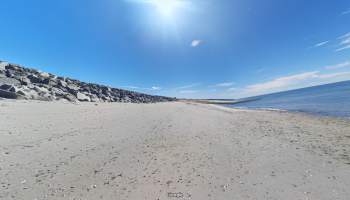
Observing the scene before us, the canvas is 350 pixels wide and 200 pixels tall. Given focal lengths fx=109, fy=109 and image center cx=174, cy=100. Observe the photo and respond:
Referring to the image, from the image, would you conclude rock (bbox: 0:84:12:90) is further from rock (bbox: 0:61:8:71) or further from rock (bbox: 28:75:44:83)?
rock (bbox: 0:61:8:71)

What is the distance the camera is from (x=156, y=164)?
186 inches

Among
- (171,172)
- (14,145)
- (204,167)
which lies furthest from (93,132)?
(204,167)

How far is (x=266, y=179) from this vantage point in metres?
3.95

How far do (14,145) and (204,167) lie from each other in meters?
7.98

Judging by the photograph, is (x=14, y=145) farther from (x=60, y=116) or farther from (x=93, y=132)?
(x=60, y=116)

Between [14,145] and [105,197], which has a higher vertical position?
[14,145]

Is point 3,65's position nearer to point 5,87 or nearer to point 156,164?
point 5,87

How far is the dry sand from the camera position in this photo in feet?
10.9

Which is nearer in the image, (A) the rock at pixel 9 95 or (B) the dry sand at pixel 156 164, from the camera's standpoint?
(B) the dry sand at pixel 156 164

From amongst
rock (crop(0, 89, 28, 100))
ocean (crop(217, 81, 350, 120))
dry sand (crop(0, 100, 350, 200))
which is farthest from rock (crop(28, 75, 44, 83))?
ocean (crop(217, 81, 350, 120))

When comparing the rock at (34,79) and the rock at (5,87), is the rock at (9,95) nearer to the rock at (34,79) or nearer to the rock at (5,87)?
the rock at (5,87)

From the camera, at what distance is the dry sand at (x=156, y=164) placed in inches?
131

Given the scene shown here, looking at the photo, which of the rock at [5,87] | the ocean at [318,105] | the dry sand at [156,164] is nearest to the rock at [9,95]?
the rock at [5,87]

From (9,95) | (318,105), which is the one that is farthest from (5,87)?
(318,105)
